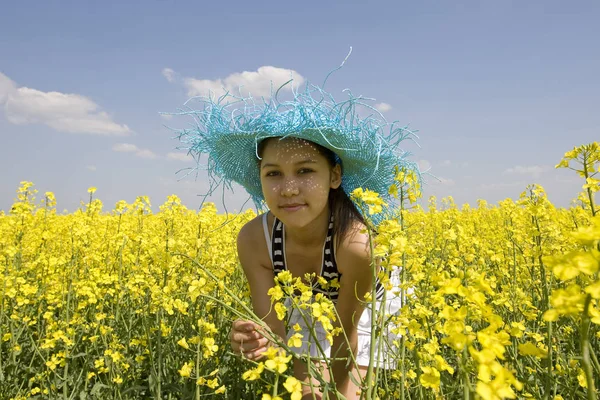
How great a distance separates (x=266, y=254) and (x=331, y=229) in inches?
17.6

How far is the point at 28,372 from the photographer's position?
2.61 metres

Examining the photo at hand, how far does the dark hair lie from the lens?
221 centimetres

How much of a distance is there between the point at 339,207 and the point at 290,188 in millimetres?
420

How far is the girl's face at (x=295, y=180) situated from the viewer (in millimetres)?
2023

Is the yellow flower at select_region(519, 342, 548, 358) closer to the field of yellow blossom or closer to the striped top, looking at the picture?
the field of yellow blossom

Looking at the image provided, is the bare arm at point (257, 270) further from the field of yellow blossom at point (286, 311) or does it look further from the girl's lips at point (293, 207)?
the girl's lips at point (293, 207)

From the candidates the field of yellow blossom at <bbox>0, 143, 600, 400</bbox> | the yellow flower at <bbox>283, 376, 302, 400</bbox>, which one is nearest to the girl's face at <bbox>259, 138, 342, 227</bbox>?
the field of yellow blossom at <bbox>0, 143, 600, 400</bbox>

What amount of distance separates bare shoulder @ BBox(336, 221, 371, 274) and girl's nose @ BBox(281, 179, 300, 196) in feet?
1.21

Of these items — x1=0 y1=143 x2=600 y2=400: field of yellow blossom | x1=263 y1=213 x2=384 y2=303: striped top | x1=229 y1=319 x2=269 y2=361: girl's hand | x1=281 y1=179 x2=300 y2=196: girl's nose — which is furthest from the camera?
x1=263 y1=213 x2=384 y2=303: striped top

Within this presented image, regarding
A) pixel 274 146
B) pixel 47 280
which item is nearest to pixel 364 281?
pixel 274 146

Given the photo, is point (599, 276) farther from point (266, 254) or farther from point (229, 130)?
point (266, 254)

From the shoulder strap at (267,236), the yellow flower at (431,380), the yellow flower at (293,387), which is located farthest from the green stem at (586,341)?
the shoulder strap at (267,236)

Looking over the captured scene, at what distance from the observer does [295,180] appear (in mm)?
2021

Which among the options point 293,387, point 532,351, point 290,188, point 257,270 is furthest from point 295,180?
point 532,351
